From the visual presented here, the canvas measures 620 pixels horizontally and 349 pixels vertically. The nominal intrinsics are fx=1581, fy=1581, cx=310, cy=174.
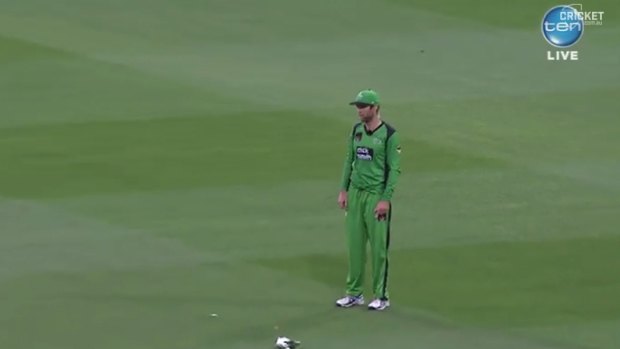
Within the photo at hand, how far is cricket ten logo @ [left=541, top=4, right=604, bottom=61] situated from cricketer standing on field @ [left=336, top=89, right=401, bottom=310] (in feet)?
42.1

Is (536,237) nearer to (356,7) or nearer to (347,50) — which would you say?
(347,50)

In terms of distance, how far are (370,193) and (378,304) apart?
1113 mm

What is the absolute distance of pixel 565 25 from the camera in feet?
96.9

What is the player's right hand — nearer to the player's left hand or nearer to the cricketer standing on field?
the cricketer standing on field

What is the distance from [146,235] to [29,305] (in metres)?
2.61

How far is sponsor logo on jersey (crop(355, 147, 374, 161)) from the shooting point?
15297 mm

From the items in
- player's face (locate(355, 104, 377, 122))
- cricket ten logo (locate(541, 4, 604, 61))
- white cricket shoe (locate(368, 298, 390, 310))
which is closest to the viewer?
player's face (locate(355, 104, 377, 122))

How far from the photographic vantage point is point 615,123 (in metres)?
23.8

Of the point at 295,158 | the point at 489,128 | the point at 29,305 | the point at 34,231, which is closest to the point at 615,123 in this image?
the point at 489,128

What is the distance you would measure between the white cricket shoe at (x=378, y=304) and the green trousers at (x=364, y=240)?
0.05 meters

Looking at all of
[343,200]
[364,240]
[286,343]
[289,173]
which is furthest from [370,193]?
[289,173]

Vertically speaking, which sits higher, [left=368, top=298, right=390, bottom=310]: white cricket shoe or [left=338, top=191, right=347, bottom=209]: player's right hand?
[left=338, top=191, right=347, bottom=209]: player's right hand

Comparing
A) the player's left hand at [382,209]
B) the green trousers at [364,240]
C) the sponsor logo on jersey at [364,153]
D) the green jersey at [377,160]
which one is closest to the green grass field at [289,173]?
the green trousers at [364,240]

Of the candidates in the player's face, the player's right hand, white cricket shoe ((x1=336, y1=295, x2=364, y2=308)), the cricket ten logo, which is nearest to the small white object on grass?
white cricket shoe ((x1=336, y1=295, x2=364, y2=308))
